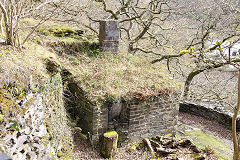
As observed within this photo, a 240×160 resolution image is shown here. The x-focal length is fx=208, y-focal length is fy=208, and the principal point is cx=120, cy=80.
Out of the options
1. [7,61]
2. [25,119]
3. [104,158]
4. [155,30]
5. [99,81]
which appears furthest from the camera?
[155,30]

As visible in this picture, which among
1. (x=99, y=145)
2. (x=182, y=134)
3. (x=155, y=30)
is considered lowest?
(x=182, y=134)

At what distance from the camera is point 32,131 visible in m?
3.81

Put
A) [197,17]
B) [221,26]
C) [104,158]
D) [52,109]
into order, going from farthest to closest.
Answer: [197,17] < [221,26] < [104,158] < [52,109]

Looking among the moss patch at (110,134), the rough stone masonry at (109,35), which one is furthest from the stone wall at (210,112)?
the moss patch at (110,134)

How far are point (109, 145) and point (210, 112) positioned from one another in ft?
25.5

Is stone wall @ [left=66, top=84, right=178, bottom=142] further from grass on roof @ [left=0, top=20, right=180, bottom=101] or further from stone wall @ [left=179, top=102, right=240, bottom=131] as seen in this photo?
stone wall @ [left=179, top=102, right=240, bottom=131]

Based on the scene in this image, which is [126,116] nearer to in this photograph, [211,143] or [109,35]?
[109,35]

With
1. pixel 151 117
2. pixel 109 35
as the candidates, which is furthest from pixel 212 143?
pixel 109 35

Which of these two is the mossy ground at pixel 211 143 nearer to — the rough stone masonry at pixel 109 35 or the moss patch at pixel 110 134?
the moss patch at pixel 110 134

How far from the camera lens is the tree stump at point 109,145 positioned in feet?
20.0

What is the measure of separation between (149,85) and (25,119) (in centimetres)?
438

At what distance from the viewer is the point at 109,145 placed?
6.12 metres

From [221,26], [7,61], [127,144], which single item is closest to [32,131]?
[7,61]

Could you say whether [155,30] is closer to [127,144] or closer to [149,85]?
[149,85]
